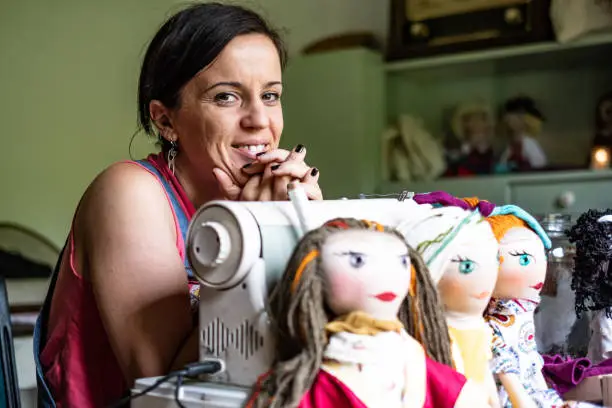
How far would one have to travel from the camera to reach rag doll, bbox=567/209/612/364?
2.90ft

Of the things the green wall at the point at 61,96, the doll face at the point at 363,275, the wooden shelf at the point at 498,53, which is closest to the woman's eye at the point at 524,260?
the doll face at the point at 363,275

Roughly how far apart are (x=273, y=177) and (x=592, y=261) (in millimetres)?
394

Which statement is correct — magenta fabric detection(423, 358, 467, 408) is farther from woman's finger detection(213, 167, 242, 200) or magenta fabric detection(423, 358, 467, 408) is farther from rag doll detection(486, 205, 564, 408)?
woman's finger detection(213, 167, 242, 200)

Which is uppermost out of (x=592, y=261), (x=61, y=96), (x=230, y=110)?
(x=61, y=96)

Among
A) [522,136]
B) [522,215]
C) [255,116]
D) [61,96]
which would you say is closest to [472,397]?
[522,215]

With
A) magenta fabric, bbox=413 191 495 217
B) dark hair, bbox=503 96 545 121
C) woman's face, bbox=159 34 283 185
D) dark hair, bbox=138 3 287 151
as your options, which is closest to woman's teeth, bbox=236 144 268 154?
woman's face, bbox=159 34 283 185

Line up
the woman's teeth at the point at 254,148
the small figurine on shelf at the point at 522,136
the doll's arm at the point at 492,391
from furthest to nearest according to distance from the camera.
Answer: the small figurine on shelf at the point at 522,136
the woman's teeth at the point at 254,148
the doll's arm at the point at 492,391

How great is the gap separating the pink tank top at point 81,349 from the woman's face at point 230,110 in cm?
8

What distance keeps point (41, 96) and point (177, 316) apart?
2.80 meters

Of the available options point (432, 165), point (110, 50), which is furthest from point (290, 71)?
point (110, 50)

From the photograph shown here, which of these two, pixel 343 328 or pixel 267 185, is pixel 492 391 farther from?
pixel 267 185

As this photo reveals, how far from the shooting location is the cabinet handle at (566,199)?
2.51 m

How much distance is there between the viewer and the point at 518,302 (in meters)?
Answer: 0.78

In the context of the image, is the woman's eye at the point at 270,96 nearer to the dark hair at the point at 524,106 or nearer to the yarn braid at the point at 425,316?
the yarn braid at the point at 425,316
